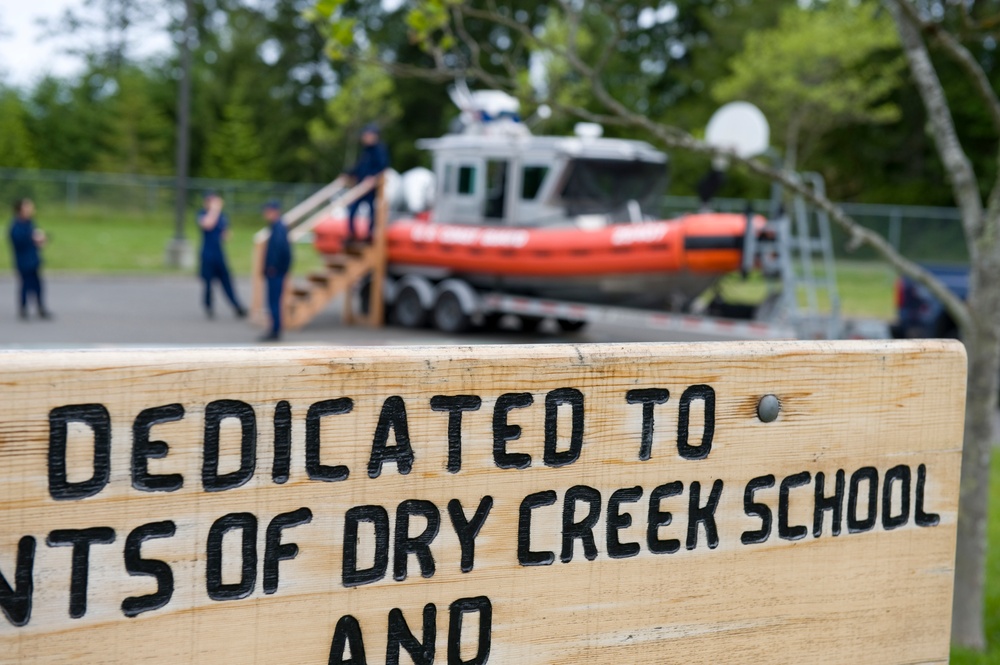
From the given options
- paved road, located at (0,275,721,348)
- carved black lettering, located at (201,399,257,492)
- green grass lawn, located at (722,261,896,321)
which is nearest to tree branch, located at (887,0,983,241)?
carved black lettering, located at (201,399,257,492)

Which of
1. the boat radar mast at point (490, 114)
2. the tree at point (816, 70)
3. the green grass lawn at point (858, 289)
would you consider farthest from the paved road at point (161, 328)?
the tree at point (816, 70)

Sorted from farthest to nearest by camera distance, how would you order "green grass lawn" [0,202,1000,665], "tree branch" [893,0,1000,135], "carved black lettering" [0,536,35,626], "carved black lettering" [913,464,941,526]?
Answer: "green grass lawn" [0,202,1000,665], "tree branch" [893,0,1000,135], "carved black lettering" [913,464,941,526], "carved black lettering" [0,536,35,626]

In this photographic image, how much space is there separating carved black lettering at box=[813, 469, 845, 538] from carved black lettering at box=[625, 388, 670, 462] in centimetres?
35

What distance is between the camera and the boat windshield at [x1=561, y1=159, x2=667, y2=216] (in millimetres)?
15664

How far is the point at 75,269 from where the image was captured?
23375mm

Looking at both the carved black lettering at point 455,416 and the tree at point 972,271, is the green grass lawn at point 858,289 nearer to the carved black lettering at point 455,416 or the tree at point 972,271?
the tree at point 972,271

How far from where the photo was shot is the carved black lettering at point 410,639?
1.66 m

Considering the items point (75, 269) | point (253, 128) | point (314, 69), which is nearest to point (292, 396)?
point (75, 269)

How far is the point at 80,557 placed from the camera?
147 centimetres

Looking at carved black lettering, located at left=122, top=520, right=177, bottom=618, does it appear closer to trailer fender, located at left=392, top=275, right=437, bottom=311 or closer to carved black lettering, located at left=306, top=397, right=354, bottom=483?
carved black lettering, located at left=306, top=397, right=354, bottom=483

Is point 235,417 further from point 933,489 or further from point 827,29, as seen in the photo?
point 827,29

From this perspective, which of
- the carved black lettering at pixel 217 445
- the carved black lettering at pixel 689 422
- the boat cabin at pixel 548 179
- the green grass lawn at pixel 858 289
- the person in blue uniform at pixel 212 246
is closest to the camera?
the carved black lettering at pixel 217 445

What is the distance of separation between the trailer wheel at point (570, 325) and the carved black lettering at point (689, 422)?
15.3 metres

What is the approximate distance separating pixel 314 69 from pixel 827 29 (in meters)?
29.9
